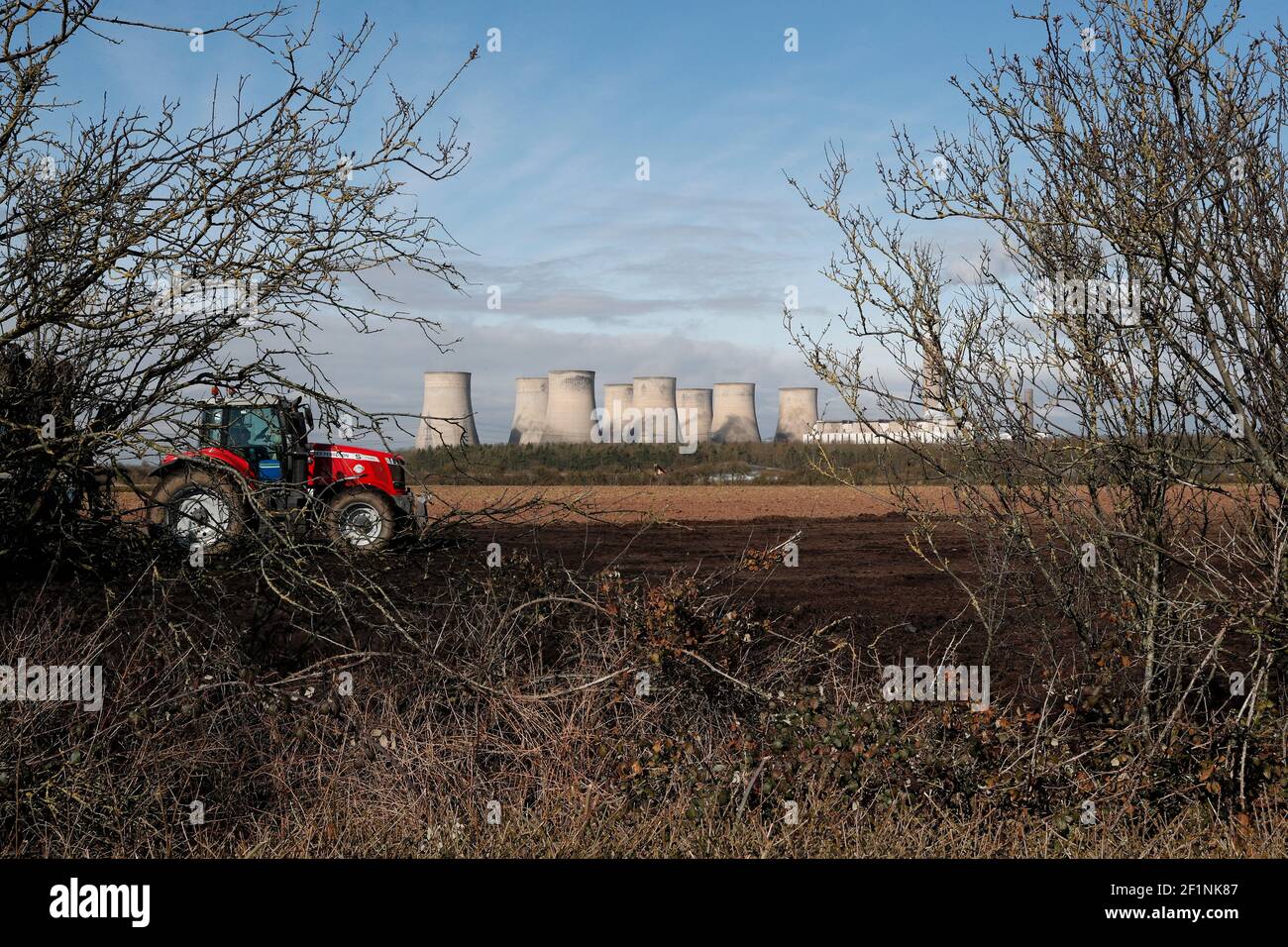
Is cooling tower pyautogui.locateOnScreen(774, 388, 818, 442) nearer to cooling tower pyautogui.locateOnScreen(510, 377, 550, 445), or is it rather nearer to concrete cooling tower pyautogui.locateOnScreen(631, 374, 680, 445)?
concrete cooling tower pyautogui.locateOnScreen(631, 374, 680, 445)

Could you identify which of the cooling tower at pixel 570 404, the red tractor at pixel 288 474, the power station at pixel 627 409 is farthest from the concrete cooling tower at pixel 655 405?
the red tractor at pixel 288 474

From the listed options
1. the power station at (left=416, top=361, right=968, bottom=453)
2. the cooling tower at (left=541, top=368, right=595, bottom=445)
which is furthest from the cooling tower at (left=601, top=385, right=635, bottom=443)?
the cooling tower at (left=541, top=368, right=595, bottom=445)

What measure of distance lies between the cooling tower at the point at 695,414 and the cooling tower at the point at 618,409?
2.43m

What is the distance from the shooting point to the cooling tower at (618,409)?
45125 mm

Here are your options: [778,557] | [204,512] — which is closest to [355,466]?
[778,557]

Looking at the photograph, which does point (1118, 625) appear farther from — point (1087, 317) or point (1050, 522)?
point (1087, 317)

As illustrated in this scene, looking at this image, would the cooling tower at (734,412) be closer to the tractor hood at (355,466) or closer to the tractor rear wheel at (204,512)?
the tractor hood at (355,466)

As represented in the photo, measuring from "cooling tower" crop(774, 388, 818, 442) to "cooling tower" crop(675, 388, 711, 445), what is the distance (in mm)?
3401

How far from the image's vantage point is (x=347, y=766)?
4891mm

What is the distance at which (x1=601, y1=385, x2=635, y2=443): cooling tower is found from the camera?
148 feet

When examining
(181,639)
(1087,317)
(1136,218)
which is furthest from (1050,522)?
(181,639)

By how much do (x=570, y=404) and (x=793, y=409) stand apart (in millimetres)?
12876

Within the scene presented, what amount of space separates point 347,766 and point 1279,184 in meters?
4.86

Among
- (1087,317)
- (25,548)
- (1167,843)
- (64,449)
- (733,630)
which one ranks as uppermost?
(1087,317)
